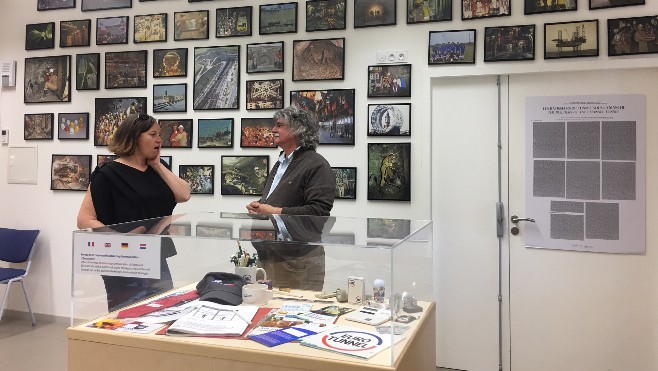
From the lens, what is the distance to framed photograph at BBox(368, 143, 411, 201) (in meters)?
3.82

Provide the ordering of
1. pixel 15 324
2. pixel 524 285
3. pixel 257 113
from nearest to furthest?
pixel 524 285
pixel 257 113
pixel 15 324

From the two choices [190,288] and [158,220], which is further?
[190,288]

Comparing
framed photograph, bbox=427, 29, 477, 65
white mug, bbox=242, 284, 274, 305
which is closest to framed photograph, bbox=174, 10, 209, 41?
framed photograph, bbox=427, 29, 477, 65

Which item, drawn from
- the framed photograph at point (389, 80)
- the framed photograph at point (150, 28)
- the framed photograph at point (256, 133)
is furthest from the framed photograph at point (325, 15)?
the framed photograph at point (150, 28)

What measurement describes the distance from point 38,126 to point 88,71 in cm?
76

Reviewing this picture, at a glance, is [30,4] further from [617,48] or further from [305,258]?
[617,48]

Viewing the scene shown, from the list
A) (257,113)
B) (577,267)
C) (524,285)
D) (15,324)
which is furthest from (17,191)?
(577,267)

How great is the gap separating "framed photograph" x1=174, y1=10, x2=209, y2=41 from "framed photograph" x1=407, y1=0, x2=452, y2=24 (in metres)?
1.75

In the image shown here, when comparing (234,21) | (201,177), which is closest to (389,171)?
(201,177)

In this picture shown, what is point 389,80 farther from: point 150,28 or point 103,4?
point 103,4

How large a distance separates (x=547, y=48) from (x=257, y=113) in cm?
225

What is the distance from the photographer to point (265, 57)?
4.17m

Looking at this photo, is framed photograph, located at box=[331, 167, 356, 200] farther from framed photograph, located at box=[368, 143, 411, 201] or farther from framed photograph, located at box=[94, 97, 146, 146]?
framed photograph, located at box=[94, 97, 146, 146]

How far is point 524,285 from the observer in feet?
11.9
